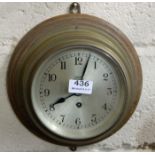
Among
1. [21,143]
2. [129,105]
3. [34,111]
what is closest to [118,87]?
[129,105]

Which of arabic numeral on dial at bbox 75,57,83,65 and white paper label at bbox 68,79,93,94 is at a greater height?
arabic numeral on dial at bbox 75,57,83,65

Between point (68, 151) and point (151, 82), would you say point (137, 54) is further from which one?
point (68, 151)

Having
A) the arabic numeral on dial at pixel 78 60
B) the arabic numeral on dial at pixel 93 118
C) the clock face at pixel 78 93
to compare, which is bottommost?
the arabic numeral on dial at pixel 93 118

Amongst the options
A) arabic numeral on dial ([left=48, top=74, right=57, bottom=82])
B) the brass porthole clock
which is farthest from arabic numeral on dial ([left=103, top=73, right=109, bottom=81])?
arabic numeral on dial ([left=48, top=74, right=57, bottom=82])

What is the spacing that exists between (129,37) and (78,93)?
0.56ft

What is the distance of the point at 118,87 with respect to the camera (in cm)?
81

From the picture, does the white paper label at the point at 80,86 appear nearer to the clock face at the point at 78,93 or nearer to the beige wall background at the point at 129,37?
the clock face at the point at 78,93

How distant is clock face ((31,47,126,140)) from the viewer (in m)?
0.79

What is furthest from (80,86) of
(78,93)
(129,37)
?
(129,37)

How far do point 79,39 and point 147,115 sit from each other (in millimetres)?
263

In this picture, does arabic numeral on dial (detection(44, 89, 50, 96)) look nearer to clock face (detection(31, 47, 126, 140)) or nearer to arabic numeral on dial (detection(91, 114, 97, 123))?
clock face (detection(31, 47, 126, 140))

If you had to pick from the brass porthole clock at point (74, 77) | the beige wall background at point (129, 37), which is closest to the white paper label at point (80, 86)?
the brass porthole clock at point (74, 77)

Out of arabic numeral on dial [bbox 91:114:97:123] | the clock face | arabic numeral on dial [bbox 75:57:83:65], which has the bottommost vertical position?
arabic numeral on dial [bbox 91:114:97:123]

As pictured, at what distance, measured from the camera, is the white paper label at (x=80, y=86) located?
2.64 feet
